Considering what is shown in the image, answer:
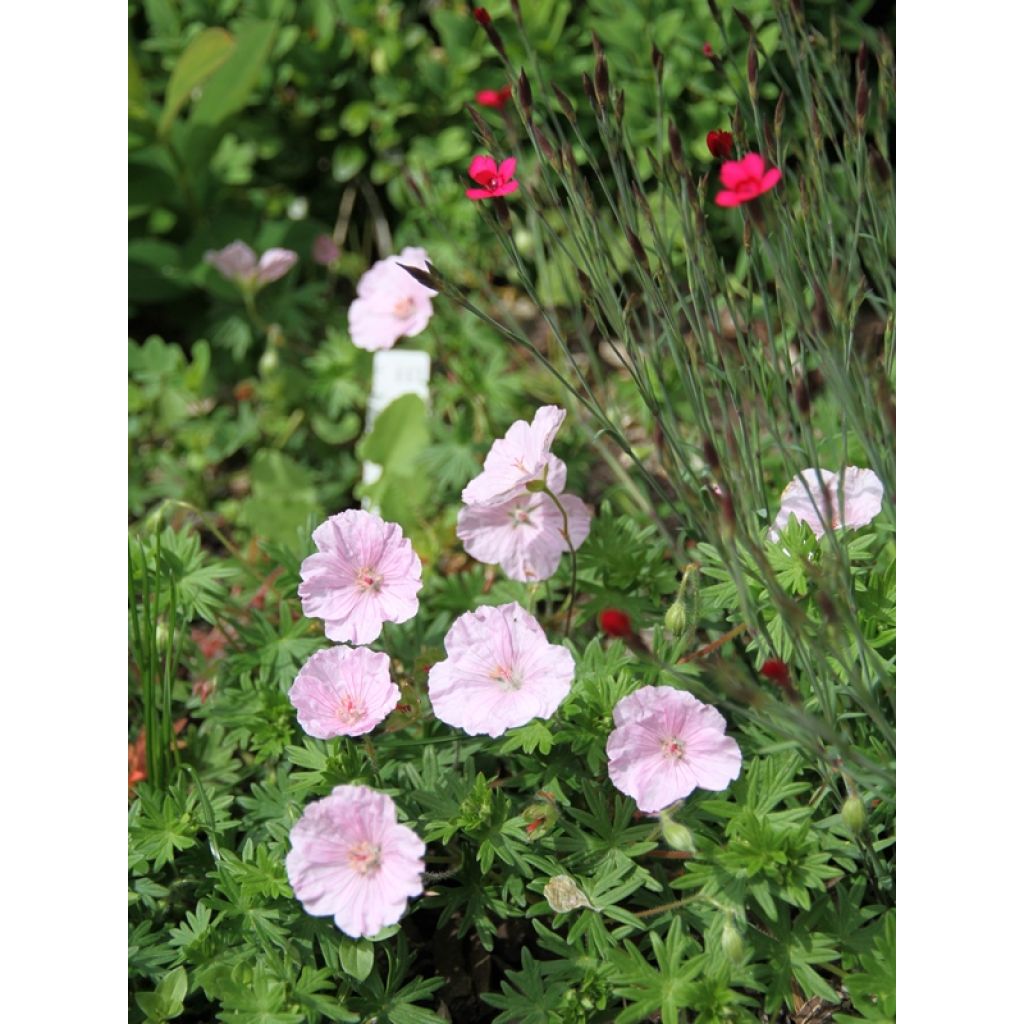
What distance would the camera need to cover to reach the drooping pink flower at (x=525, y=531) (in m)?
1.36

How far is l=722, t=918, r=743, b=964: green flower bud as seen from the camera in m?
1.05

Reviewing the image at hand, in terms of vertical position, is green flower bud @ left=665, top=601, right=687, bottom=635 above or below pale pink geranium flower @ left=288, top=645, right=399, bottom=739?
above

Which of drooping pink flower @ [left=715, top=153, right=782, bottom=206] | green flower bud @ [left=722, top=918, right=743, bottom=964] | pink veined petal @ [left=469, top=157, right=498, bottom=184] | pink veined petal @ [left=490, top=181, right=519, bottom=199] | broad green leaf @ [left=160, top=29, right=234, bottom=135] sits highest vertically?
drooping pink flower @ [left=715, top=153, right=782, bottom=206]

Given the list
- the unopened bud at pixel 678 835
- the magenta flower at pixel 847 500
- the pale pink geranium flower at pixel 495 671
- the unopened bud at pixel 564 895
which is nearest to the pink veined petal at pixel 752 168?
the magenta flower at pixel 847 500

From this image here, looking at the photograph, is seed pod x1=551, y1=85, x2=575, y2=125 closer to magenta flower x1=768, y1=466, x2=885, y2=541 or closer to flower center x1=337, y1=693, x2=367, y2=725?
magenta flower x1=768, y1=466, x2=885, y2=541

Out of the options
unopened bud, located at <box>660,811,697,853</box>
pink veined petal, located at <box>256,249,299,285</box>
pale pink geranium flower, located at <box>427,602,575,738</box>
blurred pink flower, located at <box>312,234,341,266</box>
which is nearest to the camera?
unopened bud, located at <box>660,811,697,853</box>

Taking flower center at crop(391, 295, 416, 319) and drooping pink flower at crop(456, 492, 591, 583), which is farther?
flower center at crop(391, 295, 416, 319)

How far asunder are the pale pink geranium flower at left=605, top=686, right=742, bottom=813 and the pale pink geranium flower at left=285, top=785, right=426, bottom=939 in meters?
0.22

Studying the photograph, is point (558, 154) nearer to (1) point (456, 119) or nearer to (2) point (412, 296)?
(2) point (412, 296)

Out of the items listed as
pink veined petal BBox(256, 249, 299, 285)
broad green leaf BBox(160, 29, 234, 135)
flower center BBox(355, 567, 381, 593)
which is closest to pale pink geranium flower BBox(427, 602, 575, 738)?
flower center BBox(355, 567, 381, 593)

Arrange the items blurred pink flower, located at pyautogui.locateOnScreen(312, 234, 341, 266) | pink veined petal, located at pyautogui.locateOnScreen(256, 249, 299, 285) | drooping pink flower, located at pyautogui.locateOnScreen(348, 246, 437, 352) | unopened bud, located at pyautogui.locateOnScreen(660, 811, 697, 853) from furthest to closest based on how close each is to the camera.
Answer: blurred pink flower, located at pyautogui.locateOnScreen(312, 234, 341, 266), pink veined petal, located at pyautogui.locateOnScreen(256, 249, 299, 285), drooping pink flower, located at pyautogui.locateOnScreen(348, 246, 437, 352), unopened bud, located at pyautogui.locateOnScreen(660, 811, 697, 853)

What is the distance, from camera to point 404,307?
5.66 ft

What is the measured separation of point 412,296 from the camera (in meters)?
1.72
